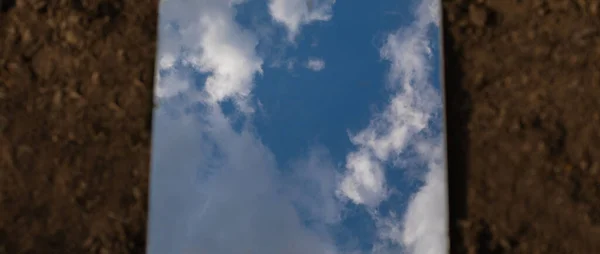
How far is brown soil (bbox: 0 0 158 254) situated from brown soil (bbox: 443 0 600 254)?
1831 mm

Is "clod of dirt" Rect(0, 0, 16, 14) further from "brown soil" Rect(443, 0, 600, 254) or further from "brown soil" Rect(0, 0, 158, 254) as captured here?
"brown soil" Rect(443, 0, 600, 254)

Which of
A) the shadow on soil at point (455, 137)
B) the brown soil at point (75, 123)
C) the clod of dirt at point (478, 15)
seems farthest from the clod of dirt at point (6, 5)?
the clod of dirt at point (478, 15)

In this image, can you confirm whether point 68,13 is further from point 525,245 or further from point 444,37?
point 525,245

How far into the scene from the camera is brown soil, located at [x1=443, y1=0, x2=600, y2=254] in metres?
4.12

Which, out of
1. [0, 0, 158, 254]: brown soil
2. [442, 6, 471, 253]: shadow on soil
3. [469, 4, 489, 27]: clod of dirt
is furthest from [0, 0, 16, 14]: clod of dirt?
[469, 4, 489, 27]: clod of dirt

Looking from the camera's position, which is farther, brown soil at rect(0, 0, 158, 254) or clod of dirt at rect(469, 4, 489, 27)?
clod of dirt at rect(469, 4, 489, 27)

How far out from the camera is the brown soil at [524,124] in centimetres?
412

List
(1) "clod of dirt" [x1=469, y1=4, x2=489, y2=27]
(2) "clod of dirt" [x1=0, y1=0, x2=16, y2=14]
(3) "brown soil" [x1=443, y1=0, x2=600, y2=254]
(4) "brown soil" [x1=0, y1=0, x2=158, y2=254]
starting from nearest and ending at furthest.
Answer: (3) "brown soil" [x1=443, y1=0, x2=600, y2=254]
(4) "brown soil" [x1=0, y1=0, x2=158, y2=254]
(1) "clod of dirt" [x1=469, y1=4, x2=489, y2=27]
(2) "clod of dirt" [x1=0, y1=0, x2=16, y2=14]

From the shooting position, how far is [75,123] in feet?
14.3

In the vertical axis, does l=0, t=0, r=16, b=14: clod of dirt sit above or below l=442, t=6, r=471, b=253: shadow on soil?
above

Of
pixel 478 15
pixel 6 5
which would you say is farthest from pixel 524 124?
pixel 6 5

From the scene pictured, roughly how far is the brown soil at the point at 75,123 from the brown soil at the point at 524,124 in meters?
1.83

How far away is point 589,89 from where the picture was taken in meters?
4.27

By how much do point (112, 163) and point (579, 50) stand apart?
2800 mm
